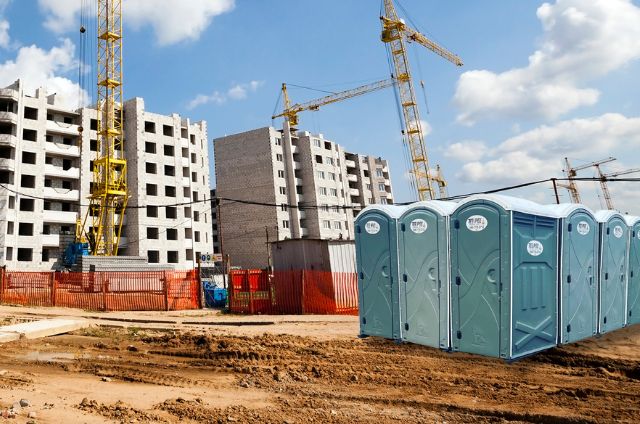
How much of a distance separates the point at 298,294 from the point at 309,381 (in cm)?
1109

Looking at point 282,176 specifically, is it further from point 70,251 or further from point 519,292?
point 519,292

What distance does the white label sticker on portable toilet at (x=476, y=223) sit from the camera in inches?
337

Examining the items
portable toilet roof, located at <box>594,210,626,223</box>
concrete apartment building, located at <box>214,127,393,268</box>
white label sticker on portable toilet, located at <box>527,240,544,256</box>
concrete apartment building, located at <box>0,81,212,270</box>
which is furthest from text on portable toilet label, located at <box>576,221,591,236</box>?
concrete apartment building, located at <box>214,127,393,268</box>

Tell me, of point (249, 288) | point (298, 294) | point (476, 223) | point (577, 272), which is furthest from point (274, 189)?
point (476, 223)

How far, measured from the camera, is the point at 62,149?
51.2 metres

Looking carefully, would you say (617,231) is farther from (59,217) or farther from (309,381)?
(59,217)

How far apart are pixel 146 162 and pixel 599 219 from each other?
52.2 m

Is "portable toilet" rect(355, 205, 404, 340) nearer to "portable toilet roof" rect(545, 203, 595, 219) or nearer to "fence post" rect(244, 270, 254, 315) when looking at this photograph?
"portable toilet roof" rect(545, 203, 595, 219)

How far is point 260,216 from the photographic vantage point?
66312 millimetres

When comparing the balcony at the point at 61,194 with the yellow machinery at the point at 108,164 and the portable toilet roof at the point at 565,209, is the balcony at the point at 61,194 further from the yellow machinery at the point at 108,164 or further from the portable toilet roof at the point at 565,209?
the portable toilet roof at the point at 565,209

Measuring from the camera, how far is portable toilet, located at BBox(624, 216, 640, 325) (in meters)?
12.0

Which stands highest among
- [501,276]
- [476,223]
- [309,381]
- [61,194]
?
[61,194]

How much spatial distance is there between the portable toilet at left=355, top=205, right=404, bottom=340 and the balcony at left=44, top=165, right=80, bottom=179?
4779 cm

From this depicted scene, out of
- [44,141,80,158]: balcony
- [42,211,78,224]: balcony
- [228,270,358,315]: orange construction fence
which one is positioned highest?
[44,141,80,158]: balcony
